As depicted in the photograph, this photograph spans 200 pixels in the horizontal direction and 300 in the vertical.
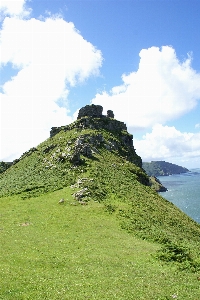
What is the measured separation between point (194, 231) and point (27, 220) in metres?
39.1

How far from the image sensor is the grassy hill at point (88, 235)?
2930 centimetres

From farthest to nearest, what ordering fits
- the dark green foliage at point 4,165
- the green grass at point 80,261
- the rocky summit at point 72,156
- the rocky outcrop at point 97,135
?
1. the dark green foliage at point 4,165
2. the rocky outcrop at point 97,135
3. the rocky summit at point 72,156
4. the green grass at point 80,261

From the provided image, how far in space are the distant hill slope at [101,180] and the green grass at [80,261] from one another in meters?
6.92

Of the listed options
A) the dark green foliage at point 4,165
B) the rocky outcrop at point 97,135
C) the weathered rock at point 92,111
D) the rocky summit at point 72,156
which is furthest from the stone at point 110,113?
the dark green foliage at point 4,165

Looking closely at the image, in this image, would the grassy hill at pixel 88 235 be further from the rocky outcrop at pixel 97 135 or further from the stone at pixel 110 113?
the stone at pixel 110 113

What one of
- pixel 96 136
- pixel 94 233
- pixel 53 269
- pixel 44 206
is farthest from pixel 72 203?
pixel 96 136

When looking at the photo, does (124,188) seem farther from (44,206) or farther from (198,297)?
(198,297)

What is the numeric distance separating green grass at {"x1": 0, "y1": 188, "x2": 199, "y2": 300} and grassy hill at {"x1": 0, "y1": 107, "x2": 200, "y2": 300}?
3.9 inches

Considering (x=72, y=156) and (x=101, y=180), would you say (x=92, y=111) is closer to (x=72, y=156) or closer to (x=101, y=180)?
(x=72, y=156)

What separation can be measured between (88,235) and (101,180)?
103ft

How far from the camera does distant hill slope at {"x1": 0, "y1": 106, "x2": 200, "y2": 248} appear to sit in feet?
198

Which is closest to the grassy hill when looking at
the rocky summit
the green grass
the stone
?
the green grass

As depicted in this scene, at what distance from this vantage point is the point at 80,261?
35656 mm

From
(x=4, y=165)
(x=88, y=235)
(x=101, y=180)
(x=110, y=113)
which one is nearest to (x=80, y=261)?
(x=88, y=235)
